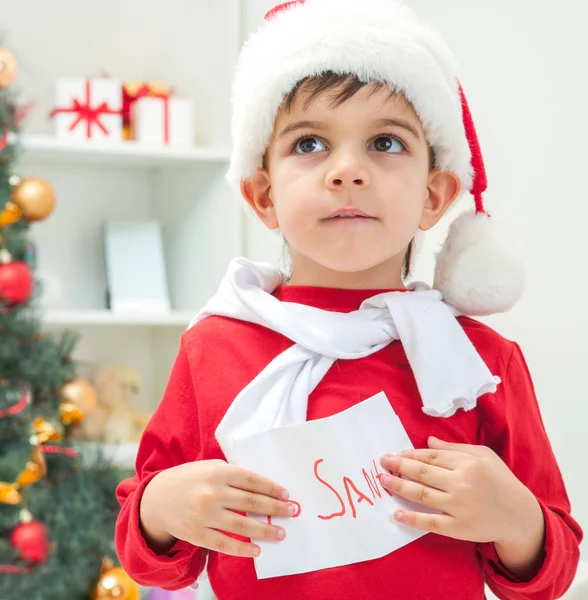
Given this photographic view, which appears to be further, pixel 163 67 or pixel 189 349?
pixel 163 67

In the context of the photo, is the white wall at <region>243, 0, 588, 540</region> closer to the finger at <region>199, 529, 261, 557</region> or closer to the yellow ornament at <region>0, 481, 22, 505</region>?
the finger at <region>199, 529, 261, 557</region>

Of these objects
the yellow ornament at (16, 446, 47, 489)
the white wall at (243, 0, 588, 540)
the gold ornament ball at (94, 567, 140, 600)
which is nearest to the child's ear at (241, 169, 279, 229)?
the white wall at (243, 0, 588, 540)

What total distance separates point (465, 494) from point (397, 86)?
0.45 meters

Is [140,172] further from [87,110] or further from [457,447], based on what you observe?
[457,447]

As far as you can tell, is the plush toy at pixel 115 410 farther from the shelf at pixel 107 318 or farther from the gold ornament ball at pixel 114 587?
the gold ornament ball at pixel 114 587

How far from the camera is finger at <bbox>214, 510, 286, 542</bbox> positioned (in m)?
0.90

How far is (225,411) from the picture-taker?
3.27ft

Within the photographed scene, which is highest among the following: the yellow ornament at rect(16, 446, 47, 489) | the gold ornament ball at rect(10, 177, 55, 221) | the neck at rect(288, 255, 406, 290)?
the neck at rect(288, 255, 406, 290)

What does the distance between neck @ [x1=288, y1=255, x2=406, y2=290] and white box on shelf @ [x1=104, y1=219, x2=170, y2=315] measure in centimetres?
143

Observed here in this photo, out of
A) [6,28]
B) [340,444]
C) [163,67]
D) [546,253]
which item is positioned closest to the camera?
[340,444]

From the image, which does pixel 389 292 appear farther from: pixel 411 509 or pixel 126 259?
pixel 126 259

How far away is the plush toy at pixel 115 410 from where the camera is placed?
2393mm

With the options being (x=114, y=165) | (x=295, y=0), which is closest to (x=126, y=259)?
(x=114, y=165)

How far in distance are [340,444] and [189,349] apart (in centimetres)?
23
